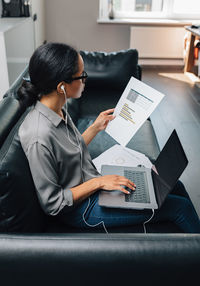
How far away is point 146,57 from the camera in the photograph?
541 cm

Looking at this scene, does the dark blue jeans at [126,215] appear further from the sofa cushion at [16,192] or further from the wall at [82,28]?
the wall at [82,28]

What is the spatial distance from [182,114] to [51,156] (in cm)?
272

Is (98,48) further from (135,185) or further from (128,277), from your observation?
(128,277)

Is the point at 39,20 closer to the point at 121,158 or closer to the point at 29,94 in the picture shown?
the point at 121,158

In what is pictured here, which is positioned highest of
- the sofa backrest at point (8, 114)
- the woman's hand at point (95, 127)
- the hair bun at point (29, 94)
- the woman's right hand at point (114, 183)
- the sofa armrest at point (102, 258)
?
the hair bun at point (29, 94)

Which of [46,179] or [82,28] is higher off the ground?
[82,28]

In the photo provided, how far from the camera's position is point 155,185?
1.42m

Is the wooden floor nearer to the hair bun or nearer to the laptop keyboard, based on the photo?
the laptop keyboard

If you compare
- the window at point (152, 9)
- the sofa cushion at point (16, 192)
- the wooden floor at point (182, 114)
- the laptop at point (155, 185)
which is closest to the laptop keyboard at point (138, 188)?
the laptop at point (155, 185)

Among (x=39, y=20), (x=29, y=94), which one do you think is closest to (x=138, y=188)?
(x=29, y=94)

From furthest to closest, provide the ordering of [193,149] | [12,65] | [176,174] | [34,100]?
1. [12,65]
2. [193,149]
3. [34,100]
4. [176,174]

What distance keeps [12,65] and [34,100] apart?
2026 mm

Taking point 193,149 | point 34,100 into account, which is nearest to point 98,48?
point 193,149

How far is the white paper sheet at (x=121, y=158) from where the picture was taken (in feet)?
5.98
